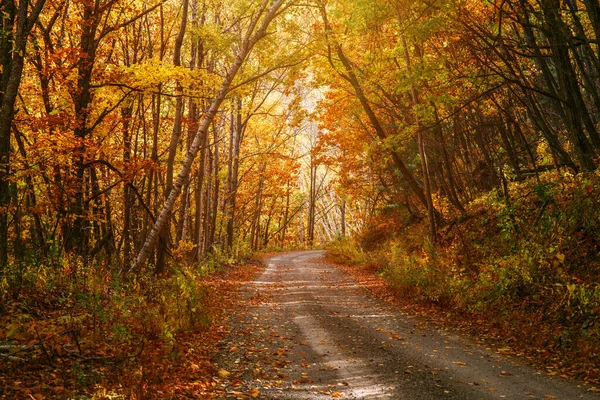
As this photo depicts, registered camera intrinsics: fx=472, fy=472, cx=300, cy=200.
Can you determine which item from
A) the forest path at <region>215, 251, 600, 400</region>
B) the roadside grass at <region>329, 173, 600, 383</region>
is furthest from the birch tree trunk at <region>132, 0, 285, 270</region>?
the roadside grass at <region>329, 173, 600, 383</region>

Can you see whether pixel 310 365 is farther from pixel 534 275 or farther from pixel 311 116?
pixel 311 116

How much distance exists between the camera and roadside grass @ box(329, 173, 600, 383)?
8203mm

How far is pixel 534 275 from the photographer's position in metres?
10.2

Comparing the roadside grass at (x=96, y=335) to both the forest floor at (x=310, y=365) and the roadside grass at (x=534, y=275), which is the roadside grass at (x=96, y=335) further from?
the roadside grass at (x=534, y=275)

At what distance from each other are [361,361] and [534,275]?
4667mm

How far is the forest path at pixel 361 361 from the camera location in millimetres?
6551

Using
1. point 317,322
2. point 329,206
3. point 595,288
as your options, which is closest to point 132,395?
point 317,322

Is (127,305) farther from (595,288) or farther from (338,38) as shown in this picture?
(338,38)

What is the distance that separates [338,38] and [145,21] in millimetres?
7403

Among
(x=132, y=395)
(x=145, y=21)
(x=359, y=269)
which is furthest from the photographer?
(x=359, y=269)

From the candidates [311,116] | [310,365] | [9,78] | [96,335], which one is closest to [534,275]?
[310,365]

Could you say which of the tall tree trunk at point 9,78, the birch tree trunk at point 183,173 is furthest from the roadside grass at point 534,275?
the tall tree trunk at point 9,78

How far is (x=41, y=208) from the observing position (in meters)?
12.0

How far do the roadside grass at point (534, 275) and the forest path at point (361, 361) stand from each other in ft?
3.01
